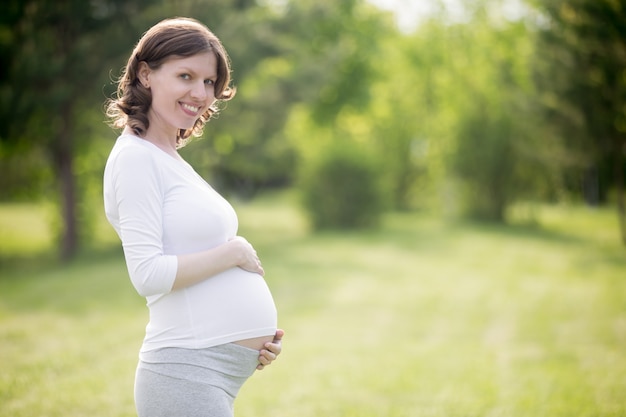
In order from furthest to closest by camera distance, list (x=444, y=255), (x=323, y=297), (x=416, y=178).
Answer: (x=416, y=178), (x=444, y=255), (x=323, y=297)

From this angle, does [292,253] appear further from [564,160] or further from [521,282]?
[564,160]

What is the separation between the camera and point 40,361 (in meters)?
6.42

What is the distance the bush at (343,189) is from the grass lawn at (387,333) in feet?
10.4

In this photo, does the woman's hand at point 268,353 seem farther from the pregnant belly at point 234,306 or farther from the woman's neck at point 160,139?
the woman's neck at point 160,139

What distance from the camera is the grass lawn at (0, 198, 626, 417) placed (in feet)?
17.4

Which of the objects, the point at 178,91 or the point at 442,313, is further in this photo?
the point at 442,313

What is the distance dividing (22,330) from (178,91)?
6.90m

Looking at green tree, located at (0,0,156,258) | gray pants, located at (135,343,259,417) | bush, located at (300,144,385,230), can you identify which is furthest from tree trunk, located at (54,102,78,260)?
gray pants, located at (135,343,259,417)

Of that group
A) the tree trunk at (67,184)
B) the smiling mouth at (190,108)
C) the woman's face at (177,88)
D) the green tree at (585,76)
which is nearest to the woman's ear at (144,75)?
the woman's face at (177,88)

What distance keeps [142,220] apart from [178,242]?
0.50 feet

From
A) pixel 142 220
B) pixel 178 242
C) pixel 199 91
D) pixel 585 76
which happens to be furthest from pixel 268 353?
pixel 585 76

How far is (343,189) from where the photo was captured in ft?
62.0

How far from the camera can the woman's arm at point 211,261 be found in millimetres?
1897

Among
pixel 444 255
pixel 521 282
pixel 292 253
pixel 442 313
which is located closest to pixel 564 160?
pixel 444 255
